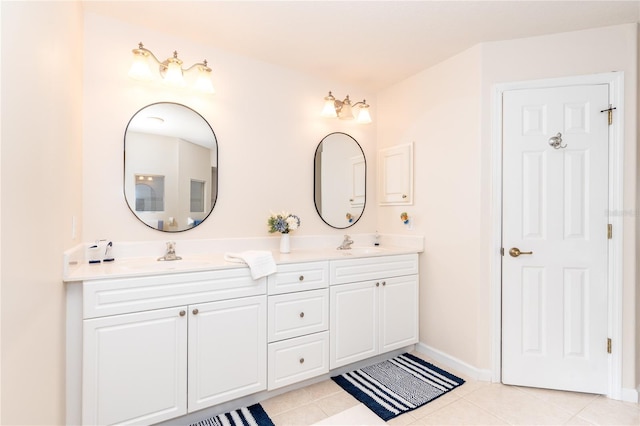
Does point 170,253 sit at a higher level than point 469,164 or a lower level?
lower

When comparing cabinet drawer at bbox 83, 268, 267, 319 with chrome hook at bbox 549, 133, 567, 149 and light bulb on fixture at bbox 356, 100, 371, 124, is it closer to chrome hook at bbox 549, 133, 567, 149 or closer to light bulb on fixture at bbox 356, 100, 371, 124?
light bulb on fixture at bbox 356, 100, 371, 124

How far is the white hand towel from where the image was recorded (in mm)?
1899

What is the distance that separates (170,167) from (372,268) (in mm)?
1695

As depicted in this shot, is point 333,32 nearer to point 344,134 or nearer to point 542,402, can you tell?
point 344,134

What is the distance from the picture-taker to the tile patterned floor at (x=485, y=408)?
6.02 ft

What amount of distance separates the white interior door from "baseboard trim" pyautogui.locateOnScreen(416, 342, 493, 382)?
0.14m

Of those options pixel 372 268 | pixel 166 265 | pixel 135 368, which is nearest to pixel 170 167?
pixel 166 265

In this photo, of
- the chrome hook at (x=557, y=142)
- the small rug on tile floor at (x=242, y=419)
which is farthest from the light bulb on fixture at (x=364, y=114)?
the small rug on tile floor at (x=242, y=419)

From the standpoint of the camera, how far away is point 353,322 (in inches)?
91.7

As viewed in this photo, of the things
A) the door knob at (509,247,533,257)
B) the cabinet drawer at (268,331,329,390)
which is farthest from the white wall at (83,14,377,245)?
the door knob at (509,247,533,257)

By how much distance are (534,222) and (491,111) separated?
2.82 feet

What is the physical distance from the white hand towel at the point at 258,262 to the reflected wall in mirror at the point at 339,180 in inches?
39.2

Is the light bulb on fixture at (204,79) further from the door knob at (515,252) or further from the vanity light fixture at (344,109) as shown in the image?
the door knob at (515,252)

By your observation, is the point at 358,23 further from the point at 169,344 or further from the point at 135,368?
the point at 135,368
